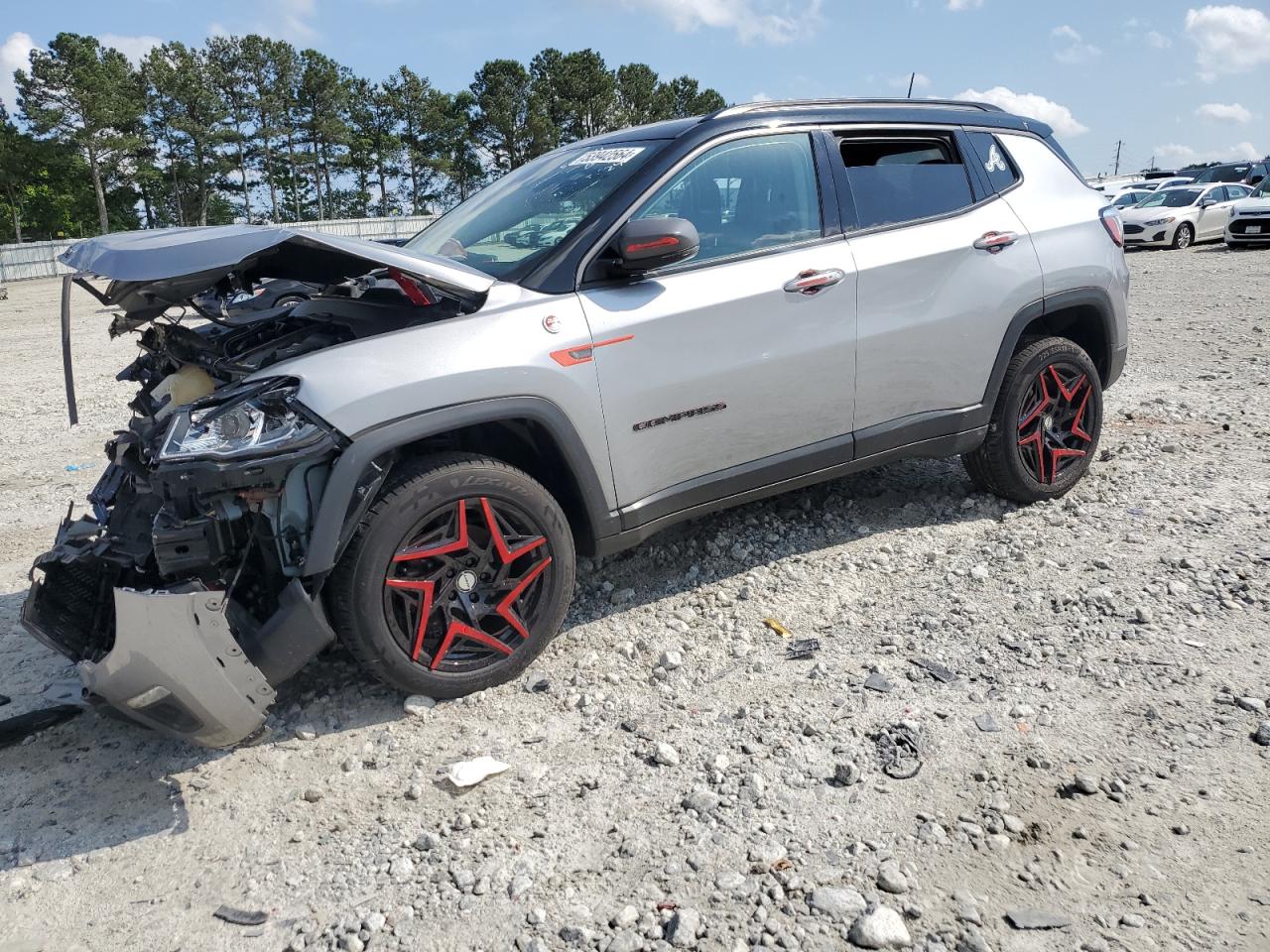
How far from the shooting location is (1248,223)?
2086 cm

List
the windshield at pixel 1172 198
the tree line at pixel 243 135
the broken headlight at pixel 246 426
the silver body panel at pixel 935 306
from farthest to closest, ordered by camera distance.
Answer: the tree line at pixel 243 135 → the windshield at pixel 1172 198 → the silver body panel at pixel 935 306 → the broken headlight at pixel 246 426

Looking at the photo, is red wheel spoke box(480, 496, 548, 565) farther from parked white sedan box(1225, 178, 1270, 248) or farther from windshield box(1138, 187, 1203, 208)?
windshield box(1138, 187, 1203, 208)

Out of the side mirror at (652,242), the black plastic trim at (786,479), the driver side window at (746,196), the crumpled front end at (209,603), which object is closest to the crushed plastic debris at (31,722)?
the crumpled front end at (209,603)

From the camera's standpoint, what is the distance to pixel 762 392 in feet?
12.8

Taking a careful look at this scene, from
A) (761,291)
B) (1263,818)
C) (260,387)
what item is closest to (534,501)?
(260,387)

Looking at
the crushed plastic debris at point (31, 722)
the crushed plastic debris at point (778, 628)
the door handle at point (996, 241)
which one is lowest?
the crushed plastic debris at point (778, 628)

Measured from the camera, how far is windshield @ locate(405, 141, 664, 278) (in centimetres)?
377

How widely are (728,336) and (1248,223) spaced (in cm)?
2190

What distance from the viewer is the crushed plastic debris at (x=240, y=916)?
98.6 inches

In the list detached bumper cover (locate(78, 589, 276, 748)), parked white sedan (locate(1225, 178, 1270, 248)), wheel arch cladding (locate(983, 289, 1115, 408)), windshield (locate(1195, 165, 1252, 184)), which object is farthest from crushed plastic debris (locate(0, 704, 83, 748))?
windshield (locate(1195, 165, 1252, 184))

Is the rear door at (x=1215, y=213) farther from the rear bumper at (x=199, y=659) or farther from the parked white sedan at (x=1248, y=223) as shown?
the rear bumper at (x=199, y=659)

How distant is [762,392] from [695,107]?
103 metres

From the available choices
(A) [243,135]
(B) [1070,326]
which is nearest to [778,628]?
(B) [1070,326]

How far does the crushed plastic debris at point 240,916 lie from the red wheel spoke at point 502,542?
1316 mm
